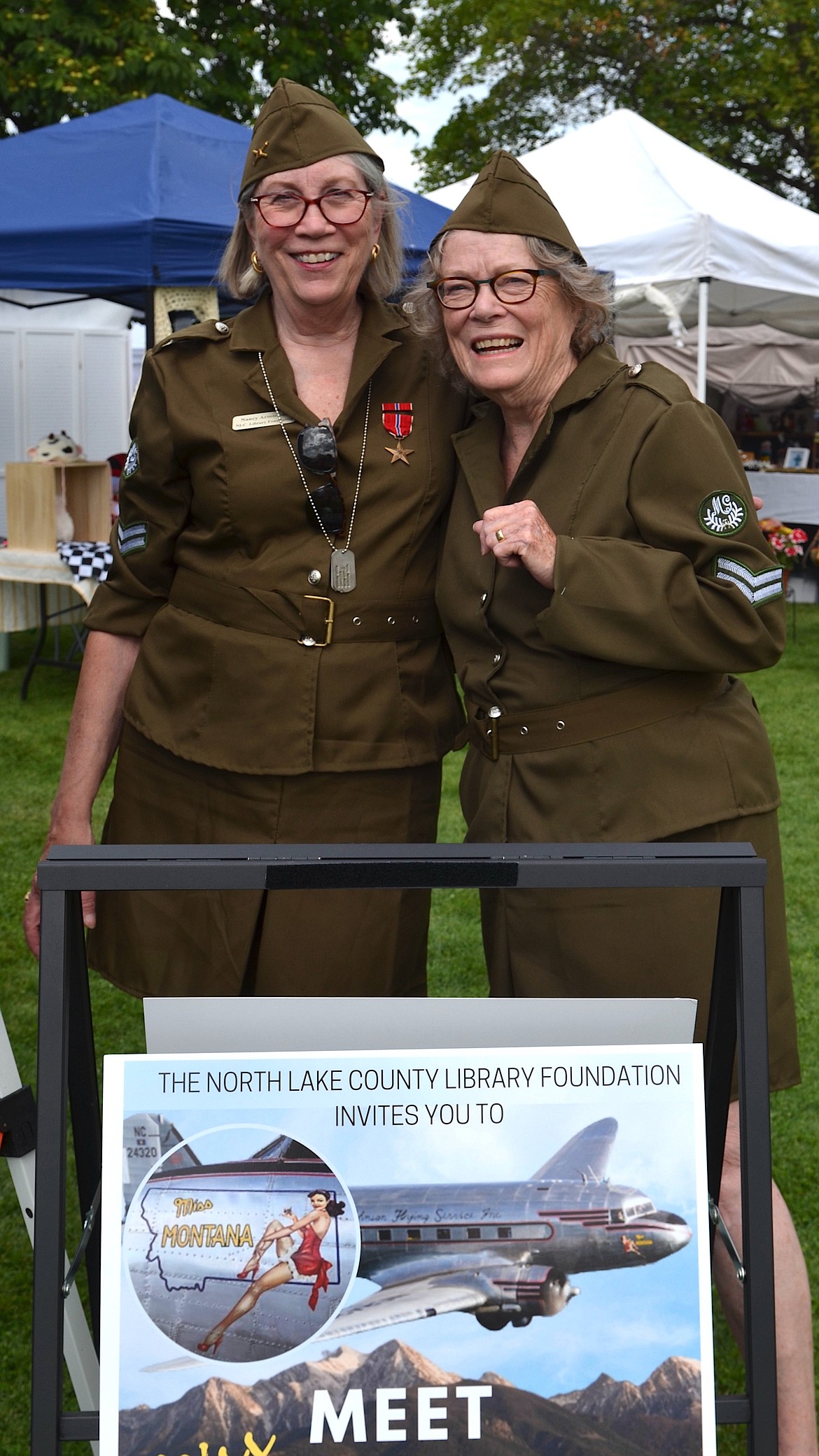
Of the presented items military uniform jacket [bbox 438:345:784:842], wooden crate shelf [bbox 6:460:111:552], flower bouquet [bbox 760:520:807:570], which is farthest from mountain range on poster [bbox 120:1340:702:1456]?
flower bouquet [bbox 760:520:807:570]

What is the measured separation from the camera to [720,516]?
1.79 metres

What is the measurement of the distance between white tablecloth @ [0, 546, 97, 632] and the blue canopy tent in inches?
60.6

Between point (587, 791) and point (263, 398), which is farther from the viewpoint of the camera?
point (263, 398)

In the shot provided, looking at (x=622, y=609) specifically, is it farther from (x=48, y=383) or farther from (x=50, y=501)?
(x=48, y=383)

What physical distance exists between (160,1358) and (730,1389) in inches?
63.8

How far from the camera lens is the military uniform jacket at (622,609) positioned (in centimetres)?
176

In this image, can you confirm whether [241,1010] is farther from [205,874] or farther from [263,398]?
[263,398]

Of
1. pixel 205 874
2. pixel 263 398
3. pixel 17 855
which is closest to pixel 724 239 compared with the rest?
pixel 17 855

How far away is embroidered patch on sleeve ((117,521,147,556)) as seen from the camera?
2248mm

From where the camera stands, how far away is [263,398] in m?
2.16

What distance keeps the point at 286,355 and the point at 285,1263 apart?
1.45 m

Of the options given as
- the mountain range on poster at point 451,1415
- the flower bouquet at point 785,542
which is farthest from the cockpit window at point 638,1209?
the flower bouquet at point 785,542

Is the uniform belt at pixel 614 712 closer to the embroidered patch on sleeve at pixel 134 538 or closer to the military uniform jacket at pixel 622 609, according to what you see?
the military uniform jacket at pixel 622 609

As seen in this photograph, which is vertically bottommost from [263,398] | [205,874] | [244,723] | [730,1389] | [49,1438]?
[730,1389]
